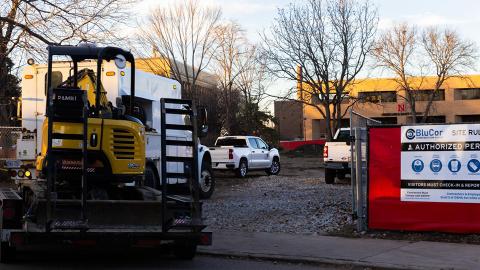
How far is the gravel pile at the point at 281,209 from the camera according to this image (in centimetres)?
1174

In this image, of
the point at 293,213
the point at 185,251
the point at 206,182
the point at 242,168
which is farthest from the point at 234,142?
the point at 185,251

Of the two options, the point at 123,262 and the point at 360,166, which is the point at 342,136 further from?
the point at 123,262

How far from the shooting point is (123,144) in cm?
802

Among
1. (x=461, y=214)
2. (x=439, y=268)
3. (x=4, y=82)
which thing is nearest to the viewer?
(x=439, y=268)

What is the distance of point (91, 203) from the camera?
743 centimetres

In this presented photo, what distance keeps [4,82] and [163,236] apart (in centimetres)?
2004

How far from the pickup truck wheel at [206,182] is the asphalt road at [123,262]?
7739 millimetres

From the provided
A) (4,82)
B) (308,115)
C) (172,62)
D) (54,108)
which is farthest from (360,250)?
(308,115)

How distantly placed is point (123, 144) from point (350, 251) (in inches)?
161

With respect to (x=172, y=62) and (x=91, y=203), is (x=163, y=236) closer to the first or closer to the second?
(x=91, y=203)

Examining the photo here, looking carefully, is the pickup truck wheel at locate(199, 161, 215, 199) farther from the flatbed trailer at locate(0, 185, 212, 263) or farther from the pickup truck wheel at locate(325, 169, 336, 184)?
the flatbed trailer at locate(0, 185, 212, 263)

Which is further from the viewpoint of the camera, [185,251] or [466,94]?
[466,94]

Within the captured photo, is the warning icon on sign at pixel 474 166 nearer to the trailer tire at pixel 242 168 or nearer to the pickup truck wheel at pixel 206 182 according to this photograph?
the pickup truck wheel at pixel 206 182

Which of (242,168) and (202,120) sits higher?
(202,120)
